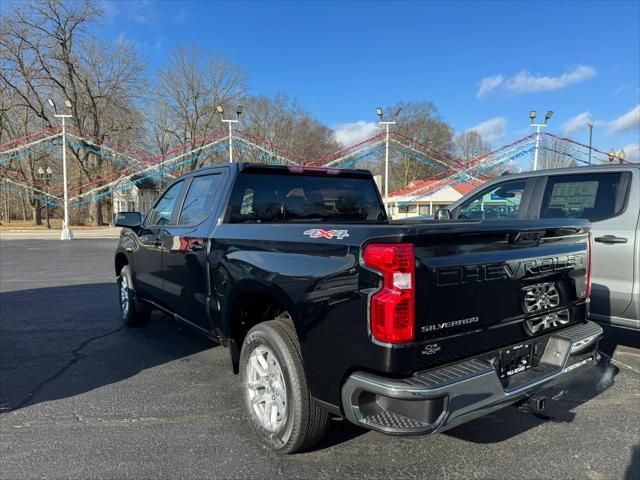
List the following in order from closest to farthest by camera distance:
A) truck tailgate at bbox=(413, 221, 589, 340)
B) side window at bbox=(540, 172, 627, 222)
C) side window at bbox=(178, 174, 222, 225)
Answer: truck tailgate at bbox=(413, 221, 589, 340) → side window at bbox=(178, 174, 222, 225) → side window at bbox=(540, 172, 627, 222)

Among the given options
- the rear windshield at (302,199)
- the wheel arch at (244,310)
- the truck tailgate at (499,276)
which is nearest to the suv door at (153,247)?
the rear windshield at (302,199)

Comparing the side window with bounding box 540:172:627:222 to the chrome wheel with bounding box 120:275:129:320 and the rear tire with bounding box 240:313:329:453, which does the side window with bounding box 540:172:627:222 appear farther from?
the chrome wheel with bounding box 120:275:129:320

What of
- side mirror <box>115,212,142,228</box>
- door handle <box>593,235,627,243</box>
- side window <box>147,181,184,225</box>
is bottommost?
door handle <box>593,235,627,243</box>

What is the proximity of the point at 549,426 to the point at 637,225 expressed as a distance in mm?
2190

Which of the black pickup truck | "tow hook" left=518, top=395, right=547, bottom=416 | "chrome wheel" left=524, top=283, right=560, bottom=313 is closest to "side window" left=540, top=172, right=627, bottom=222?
the black pickup truck

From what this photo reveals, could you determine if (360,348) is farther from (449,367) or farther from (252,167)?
(252,167)

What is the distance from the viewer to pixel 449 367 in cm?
226

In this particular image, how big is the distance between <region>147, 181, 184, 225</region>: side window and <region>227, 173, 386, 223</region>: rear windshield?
1.24m

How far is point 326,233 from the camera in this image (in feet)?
8.09

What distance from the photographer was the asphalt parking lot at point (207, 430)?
8.85 ft

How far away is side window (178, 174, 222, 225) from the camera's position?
152 inches

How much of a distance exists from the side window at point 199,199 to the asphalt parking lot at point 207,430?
1515 millimetres

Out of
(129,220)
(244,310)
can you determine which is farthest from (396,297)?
(129,220)

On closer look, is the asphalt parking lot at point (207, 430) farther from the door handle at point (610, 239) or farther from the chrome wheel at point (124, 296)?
the door handle at point (610, 239)
